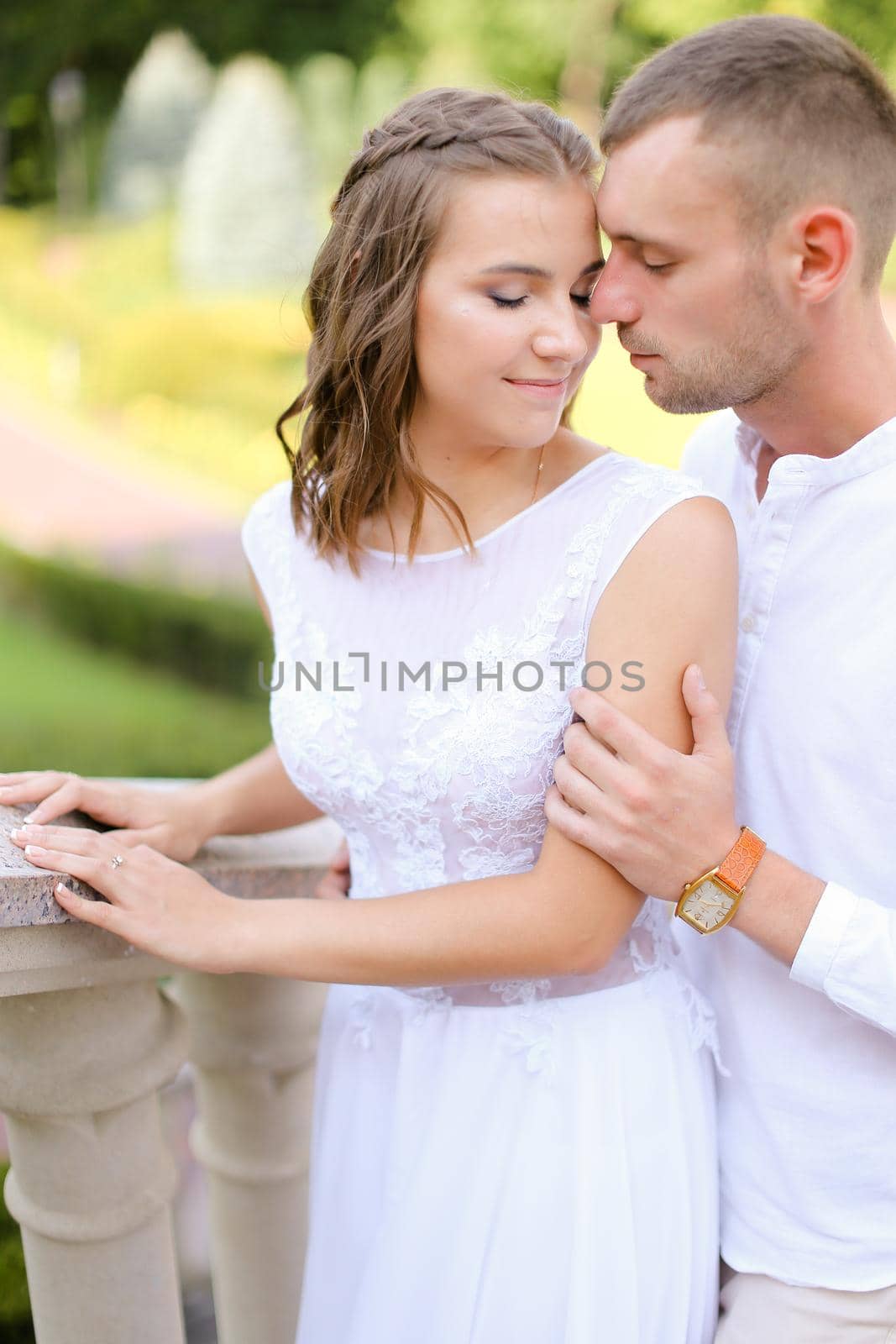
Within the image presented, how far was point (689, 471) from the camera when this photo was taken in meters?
2.11

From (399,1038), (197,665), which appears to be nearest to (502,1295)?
(399,1038)

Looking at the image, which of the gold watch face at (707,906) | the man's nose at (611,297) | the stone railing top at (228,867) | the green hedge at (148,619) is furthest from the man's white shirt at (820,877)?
the green hedge at (148,619)

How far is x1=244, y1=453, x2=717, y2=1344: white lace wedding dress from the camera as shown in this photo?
1.64 m

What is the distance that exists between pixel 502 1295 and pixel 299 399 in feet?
3.98

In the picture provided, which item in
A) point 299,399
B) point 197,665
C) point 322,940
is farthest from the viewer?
point 197,665

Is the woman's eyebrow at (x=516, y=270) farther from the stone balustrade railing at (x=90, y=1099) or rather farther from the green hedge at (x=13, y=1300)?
the green hedge at (x=13, y=1300)

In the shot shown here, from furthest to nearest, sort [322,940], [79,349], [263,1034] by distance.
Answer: [79,349], [263,1034], [322,940]

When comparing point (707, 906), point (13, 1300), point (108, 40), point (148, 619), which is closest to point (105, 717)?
point (148, 619)

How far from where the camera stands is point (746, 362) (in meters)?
1.75

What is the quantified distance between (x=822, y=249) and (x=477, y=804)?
0.82m

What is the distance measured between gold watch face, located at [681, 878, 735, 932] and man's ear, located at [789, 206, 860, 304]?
2.47 feet

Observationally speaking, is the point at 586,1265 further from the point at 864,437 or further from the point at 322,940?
the point at 864,437

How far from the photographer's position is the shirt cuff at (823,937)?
5.23ft

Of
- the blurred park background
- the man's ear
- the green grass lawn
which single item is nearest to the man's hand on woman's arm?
the man's ear
